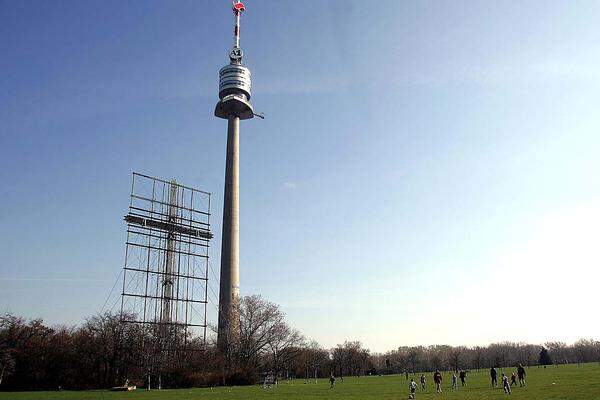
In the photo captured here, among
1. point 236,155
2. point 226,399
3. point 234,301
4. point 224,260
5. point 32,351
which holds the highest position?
point 236,155

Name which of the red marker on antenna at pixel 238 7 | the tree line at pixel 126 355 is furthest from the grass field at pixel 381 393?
the red marker on antenna at pixel 238 7

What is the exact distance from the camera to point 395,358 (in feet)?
613

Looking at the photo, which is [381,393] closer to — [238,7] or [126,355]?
[126,355]

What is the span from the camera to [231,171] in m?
103

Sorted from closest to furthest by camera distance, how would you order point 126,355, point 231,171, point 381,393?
point 381,393
point 126,355
point 231,171

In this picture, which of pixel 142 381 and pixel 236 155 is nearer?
pixel 142 381

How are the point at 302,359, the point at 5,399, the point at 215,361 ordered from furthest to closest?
the point at 302,359 < the point at 215,361 < the point at 5,399

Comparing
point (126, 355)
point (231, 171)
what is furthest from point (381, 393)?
point (231, 171)

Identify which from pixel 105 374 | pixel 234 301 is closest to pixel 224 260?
pixel 234 301

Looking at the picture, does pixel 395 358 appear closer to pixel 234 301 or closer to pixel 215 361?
pixel 234 301

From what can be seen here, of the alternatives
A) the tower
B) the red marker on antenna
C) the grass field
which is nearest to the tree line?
the tower

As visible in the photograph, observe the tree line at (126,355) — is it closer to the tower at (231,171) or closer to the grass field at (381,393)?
the tower at (231,171)

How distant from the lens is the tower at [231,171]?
300ft

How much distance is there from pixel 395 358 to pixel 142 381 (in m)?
140
